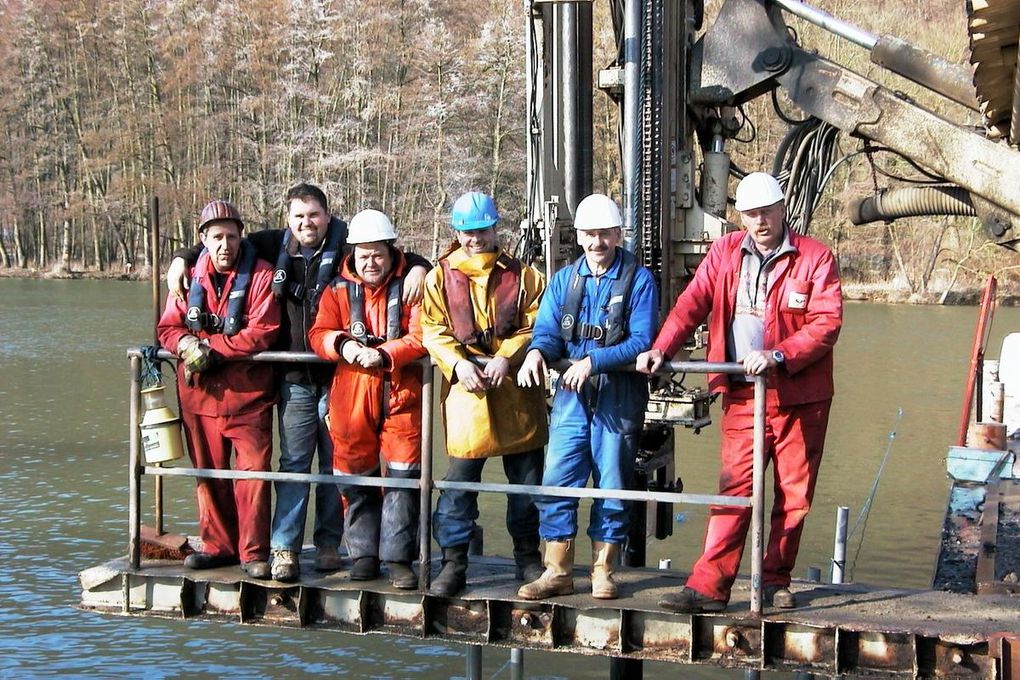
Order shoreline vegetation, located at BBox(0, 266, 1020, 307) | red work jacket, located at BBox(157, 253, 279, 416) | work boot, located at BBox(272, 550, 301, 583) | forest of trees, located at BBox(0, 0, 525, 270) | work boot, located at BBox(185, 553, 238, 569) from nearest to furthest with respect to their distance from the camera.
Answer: work boot, located at BBox(272, 550, 301, 583), red work jacket, located at BBox(157, 253, 279, 416), work boot, located at BBox(185, 553, 238, 569), shoreline vegetation, located at BBox(0, 266, 1020, 307), forest of trees, located at BBox(0, 0, 525, 270)

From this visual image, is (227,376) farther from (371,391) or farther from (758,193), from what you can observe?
(758,193)

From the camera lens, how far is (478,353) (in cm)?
606

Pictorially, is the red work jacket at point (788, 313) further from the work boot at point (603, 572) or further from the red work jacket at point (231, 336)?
the red work jacket at point (231, 336)

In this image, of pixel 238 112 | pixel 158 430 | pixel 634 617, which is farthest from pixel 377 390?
pixel 238 112

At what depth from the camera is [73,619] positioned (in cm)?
1165

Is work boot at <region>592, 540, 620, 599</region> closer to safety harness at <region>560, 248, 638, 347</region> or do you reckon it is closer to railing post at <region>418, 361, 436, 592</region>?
railing post at <region>418, 361, 436, 592</region>

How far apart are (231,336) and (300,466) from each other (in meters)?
0.74

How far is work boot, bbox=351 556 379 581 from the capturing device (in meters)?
6.32

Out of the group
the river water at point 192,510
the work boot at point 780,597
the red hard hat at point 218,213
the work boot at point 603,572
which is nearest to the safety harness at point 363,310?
the red hard hat at point 218,213

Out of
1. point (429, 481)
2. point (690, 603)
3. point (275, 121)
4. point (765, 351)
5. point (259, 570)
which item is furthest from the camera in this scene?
point (275, 121)

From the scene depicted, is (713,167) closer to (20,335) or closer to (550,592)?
(550,592)

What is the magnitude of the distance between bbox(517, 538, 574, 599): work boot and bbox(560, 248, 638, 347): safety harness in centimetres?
97

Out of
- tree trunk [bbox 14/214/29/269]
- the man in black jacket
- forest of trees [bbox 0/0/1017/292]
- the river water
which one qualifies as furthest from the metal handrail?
tree trunk [bbox 14/214/29/269]

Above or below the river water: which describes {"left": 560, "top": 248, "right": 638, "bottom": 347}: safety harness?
above
